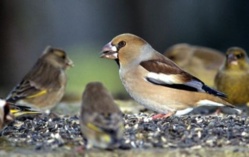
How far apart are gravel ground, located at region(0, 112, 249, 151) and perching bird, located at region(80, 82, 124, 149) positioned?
0.27 meters

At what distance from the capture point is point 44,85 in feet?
32.6

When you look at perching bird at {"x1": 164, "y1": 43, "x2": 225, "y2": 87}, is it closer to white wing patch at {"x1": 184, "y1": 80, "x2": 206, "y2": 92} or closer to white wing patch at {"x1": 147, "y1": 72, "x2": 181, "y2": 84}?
white wing patch at {"x1": 184, "y1": 80, "x2": 206, "y2": 92}

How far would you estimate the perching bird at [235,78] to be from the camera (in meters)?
11.2

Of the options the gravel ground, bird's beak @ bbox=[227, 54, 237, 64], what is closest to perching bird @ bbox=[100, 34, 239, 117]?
the gravel ground

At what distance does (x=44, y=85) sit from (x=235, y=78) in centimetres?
287

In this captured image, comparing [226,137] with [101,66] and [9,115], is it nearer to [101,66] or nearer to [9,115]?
[9,115]

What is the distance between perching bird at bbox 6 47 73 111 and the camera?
381 inches

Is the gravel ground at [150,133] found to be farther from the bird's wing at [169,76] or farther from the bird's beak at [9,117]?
the bird's wing at [169,76]

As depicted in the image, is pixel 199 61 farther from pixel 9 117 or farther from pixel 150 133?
pixel 150 133

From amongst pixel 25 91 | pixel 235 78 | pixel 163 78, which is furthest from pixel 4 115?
pixel 235 78

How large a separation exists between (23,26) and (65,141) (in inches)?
522

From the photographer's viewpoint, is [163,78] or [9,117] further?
[163,78]

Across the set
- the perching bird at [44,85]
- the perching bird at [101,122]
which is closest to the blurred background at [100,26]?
the perching bird at [44,85]

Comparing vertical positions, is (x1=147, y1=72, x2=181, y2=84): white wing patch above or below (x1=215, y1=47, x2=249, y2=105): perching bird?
above
